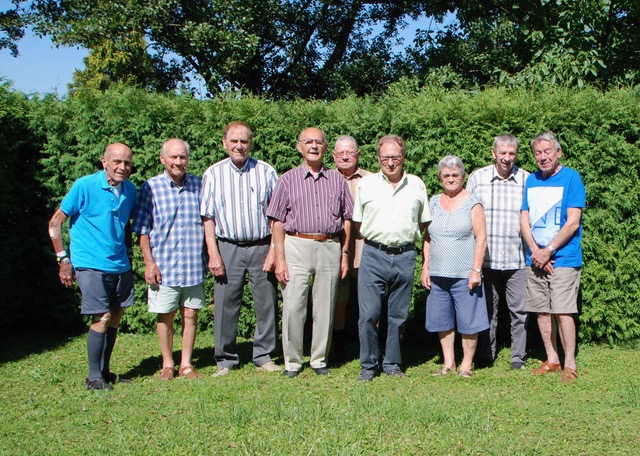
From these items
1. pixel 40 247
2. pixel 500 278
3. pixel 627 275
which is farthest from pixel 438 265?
pixel 40 247

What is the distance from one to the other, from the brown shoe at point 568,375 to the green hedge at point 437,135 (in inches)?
43.6

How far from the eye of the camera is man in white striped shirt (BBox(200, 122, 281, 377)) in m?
5.62

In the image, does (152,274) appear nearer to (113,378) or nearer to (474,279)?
(113,378)

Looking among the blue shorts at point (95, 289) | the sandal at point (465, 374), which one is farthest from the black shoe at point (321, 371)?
the blue shorts at point (95, 289)

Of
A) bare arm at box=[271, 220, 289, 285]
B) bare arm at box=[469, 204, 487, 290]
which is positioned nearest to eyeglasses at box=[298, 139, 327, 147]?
bare arm at box=[271, 220, 289, 285]

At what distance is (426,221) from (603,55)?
652 centimetres

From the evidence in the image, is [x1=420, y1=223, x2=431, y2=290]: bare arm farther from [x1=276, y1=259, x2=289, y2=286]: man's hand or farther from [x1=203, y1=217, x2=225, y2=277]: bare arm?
[x1=203, y1=217, x2=225, y2=277]: bare arm

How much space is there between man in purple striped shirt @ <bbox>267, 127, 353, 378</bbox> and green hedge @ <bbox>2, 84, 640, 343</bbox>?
3.95 ft

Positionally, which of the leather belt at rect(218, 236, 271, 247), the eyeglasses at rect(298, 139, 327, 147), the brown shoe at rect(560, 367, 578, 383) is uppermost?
the eyeglasses at rect(298, 139, 327, 147)

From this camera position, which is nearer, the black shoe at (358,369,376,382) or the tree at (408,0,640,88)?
the black shoe at (358,369,376,382)

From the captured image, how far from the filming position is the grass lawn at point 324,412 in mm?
3979

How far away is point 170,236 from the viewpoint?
5.57 meters

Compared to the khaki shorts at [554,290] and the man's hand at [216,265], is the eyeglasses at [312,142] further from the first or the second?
the khaki shorts at [554,290]

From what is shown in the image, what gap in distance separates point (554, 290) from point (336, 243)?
1.93 m
